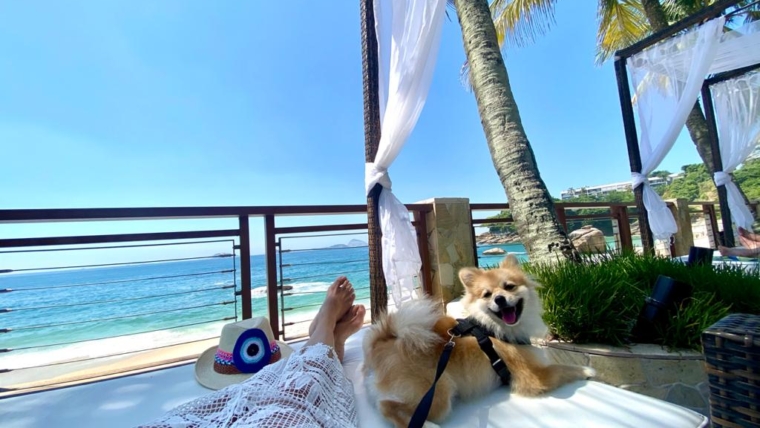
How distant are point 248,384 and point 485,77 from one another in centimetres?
262

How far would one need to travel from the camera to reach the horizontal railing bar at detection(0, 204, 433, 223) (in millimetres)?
1770

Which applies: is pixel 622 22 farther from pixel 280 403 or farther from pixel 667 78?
pixel 280 403

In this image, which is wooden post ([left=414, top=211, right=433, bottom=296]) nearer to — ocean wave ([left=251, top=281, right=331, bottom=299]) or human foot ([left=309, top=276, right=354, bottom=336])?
ocean wave ([left=251, top=281, right=331, bottom=299])

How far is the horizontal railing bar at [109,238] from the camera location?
1813 millimetres

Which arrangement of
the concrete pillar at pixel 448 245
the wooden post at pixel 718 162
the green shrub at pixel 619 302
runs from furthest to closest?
the wooden post at pixel 718 162 → the concrete pillar at pixel 448 245 → the green shrub at pixel 619 302

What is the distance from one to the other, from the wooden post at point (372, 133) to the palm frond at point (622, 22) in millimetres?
8508

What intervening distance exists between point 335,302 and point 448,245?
68.1 inches

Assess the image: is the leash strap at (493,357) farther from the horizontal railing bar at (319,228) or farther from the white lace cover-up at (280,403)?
the horizontal railing bar at (319,228)

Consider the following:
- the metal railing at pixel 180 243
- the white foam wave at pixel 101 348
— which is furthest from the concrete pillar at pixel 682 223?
the white foam wave at pixel 101 348

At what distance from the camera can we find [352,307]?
6.40 feet

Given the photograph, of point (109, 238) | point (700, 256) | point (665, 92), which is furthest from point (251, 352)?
point (665, 92)

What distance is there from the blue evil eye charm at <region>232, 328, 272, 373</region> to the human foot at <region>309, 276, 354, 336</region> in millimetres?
306

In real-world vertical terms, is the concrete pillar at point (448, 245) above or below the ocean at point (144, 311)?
above

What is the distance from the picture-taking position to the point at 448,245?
3.23m
